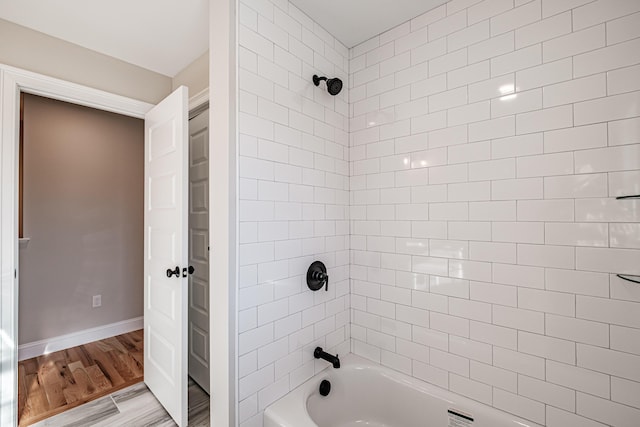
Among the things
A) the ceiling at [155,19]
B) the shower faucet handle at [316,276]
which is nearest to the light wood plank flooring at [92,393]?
the shower faucet handle at [316,276]

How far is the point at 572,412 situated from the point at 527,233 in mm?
777

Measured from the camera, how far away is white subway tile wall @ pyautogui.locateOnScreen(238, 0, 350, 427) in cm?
134

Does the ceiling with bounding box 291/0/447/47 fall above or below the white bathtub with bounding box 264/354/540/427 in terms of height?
above

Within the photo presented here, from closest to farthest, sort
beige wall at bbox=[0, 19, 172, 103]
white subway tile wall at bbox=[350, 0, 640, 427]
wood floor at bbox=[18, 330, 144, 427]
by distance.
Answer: white subway tile wall at bbox=[350, 0, 640, 427], beige wall at bbox=[0, 19, 172, 103], wood floor at bbox=[18, 330, 144, 427]

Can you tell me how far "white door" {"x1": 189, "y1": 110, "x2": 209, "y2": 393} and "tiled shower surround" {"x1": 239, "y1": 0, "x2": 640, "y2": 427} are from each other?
0.91 m

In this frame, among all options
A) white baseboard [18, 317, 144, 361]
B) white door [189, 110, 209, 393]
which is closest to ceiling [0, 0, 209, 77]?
white door [189, 110, 209, 393]

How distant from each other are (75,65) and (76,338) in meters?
2.64

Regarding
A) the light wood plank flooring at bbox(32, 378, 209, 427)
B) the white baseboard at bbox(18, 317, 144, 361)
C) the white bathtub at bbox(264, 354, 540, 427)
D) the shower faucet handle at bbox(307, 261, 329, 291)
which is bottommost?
the light wood plank flooring at bbox(32, 378, 209, 427)

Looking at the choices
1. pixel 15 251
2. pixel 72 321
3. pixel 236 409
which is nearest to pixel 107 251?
pixel 72 321

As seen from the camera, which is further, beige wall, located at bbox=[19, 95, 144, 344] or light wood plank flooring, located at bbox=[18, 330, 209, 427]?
beige wall, located at bbox=[19, 95, 144, 344]

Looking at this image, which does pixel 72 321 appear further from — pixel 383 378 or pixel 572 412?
pixel 572 412

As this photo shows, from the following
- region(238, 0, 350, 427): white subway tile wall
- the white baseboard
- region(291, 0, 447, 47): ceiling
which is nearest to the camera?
region(238, 0, 350, 427): white subway tile wall

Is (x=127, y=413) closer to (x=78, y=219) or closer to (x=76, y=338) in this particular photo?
(x=76, y=338)

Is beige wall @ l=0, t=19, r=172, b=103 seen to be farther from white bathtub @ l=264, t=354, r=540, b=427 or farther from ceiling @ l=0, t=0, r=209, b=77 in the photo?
white bathtub @ l=264, t=354, r=540, b=427
